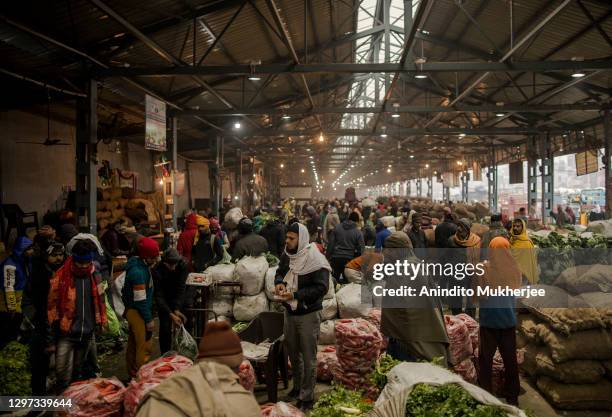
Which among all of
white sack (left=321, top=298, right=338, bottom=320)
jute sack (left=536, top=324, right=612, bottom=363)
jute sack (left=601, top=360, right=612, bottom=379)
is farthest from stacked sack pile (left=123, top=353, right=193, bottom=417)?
jute sack (left=601, top=360, right=612, bottom=379)

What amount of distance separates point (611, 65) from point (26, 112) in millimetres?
12190

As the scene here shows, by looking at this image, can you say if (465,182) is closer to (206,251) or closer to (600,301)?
(600,301)

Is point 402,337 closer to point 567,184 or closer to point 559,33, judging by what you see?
point 559,33

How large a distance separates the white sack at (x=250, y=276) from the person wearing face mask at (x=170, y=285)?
105 centimetres

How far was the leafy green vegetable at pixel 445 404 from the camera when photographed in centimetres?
225

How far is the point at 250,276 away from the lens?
547 centimetres

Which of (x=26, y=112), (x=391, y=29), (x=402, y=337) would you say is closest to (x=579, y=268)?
(x=402, y=337)

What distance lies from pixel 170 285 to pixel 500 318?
3368 millimetres

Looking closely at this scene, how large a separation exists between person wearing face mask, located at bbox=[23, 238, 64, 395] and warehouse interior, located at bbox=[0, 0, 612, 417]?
3.71 metres

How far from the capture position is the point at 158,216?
12.1 m

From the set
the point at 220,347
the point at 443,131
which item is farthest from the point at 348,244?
the point at 443,131

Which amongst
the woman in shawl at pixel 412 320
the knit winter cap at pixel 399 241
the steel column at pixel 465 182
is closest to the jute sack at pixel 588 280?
the woman in shawl at pixel 412 320

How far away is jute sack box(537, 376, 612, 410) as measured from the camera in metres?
4.08

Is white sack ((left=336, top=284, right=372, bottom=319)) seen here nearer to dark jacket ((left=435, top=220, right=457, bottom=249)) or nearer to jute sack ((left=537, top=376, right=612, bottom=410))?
jute sack ((left=537, top=376, right=612, bottom=410))
